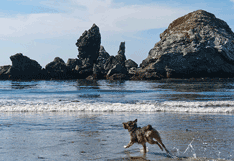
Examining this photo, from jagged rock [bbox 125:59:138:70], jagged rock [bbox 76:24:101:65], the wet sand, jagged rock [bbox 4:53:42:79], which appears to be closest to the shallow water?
the wet sand

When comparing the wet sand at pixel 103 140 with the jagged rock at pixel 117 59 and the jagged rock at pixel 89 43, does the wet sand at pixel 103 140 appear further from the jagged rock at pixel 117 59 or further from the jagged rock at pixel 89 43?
the jagged rock at pixel 89 43

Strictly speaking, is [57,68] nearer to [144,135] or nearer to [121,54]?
[121,54]

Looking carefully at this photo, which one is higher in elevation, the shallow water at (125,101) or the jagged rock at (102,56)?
the jagged rock at (102,56)

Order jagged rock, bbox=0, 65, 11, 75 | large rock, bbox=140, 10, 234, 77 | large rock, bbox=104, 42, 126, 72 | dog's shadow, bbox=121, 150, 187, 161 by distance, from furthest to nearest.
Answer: large rock, bbox=104, 42, 126, 72 → jagged rock, bbox=0, 65, 11, 75 → large rock, bbox=140, 10, 234, 77 → dog's shadow, bbox=121, 150, 187, 161

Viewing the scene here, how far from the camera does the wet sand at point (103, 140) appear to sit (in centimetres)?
584

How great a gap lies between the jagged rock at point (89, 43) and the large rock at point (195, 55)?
56.7 m

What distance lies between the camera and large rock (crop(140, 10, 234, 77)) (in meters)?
97.1

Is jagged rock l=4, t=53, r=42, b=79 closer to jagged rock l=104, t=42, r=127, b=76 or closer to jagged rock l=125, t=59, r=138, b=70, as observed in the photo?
jagged rock l=104, t=42, r=127, b=76

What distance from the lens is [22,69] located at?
115688 millimetres

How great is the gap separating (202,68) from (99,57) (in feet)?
256

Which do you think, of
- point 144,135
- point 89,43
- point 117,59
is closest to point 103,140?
point 144,135

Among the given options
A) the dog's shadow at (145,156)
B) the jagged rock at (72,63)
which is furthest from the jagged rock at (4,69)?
the dog's shadow at (145,156)

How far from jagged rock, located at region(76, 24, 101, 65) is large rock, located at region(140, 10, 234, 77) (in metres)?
56.7

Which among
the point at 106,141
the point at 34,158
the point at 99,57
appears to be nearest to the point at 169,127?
the point at 106,141
